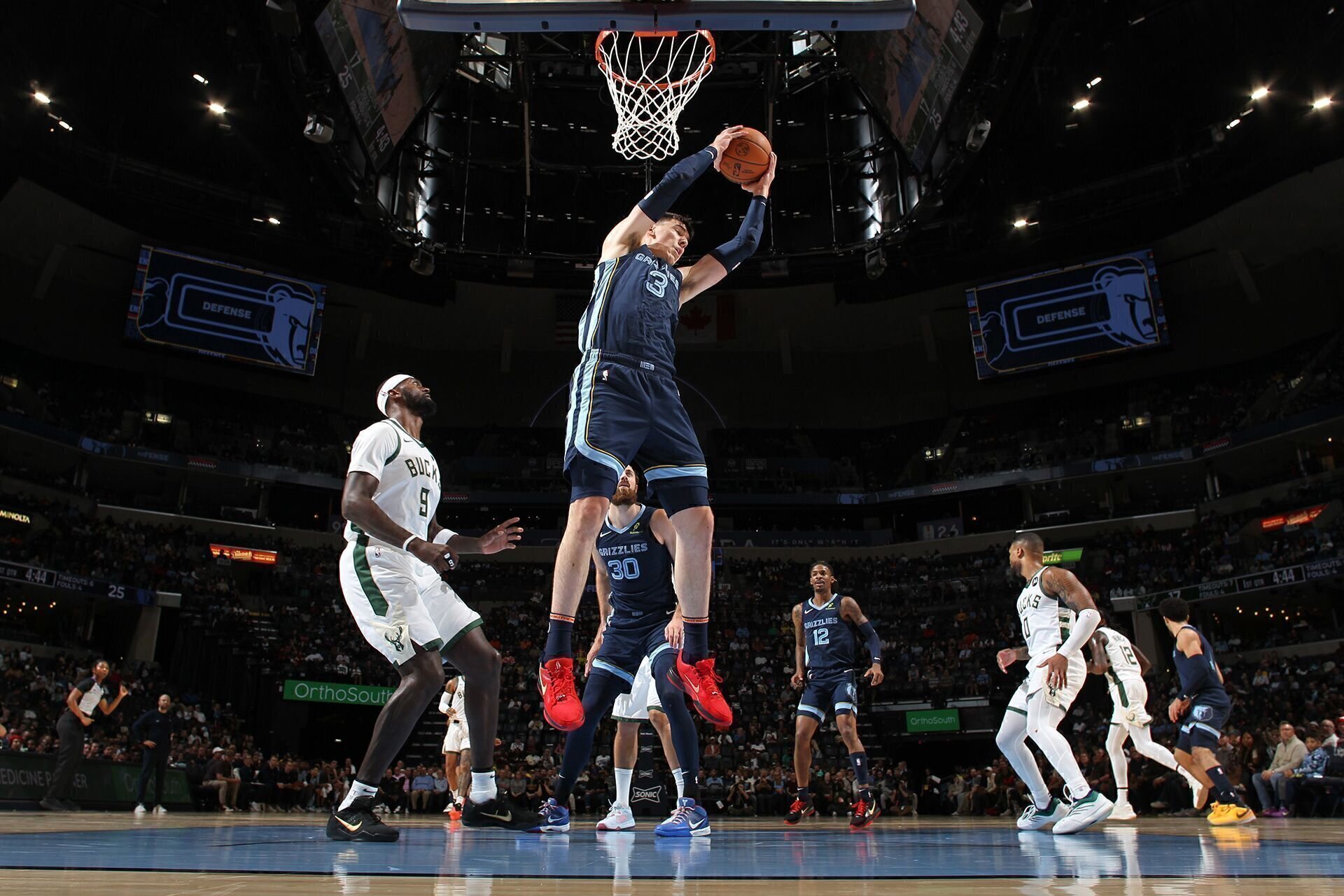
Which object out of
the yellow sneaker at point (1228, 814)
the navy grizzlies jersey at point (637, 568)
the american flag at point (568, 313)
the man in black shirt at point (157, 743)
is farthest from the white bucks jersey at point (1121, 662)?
the american flag at point (568, 313)

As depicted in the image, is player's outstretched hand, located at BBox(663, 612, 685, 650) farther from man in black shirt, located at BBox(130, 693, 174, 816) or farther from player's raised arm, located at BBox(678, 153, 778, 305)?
man in black shirt, located at BBox(130, 693, 174, 816)

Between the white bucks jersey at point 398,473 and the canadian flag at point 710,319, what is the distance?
97.5 ft

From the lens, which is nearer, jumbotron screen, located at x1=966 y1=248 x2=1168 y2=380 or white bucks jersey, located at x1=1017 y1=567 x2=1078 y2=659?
white bucks jersey, located at x1=1017 y1=567 x2=1078 y2=659

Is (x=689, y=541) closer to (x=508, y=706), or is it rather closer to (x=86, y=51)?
(x=508, y=706)

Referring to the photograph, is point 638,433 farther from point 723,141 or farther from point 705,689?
point 723,141

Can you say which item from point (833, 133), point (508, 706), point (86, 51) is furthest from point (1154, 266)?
point (86, 51)

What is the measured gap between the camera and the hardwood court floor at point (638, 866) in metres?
2.35

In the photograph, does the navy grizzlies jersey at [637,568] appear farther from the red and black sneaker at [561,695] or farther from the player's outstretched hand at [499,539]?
the red and black sneaker at [561,695]

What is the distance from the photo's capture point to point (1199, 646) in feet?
28.2

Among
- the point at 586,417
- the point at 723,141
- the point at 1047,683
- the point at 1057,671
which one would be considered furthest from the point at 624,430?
the point at 1047,683

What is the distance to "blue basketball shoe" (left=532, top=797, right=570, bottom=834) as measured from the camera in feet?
18.5

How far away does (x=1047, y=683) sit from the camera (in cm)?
696

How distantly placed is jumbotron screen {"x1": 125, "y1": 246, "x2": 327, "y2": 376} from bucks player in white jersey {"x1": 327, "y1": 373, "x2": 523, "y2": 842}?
27.4 meters

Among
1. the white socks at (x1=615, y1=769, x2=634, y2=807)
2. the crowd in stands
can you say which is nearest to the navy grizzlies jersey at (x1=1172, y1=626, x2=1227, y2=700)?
the white socks at (x1=615, y1=769, x2=634, y2=807)
